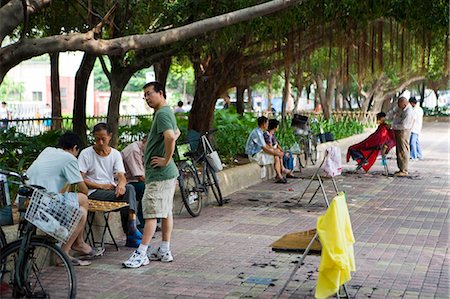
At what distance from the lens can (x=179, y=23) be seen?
1226 cm

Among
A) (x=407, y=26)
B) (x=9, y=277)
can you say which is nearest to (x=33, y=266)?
(x=9, y=277)

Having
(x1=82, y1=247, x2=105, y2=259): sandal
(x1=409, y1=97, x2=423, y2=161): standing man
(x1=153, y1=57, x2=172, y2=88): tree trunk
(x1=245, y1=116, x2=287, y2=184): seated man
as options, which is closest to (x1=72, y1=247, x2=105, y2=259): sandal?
(x1=82, y1=247, x2=105, y2=259): sandal

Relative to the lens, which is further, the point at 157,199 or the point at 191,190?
the point at 191,190

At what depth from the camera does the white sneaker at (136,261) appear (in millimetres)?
7211

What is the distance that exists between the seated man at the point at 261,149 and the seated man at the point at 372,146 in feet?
8.15

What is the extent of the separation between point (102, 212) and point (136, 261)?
869mm

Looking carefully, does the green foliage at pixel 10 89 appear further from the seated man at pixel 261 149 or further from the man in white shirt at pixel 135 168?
the man in white shirt at pixel 135 168

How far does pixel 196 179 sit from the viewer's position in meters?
10.6

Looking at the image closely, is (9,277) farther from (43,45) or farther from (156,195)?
(43,45)

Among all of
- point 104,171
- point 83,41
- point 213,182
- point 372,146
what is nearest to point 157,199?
point 104,171

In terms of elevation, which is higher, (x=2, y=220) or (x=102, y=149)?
(x=102, y=149)

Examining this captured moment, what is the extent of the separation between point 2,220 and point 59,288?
88 centimetres

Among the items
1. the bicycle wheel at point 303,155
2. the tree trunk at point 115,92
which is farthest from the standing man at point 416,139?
the tree trunk at point 115,92

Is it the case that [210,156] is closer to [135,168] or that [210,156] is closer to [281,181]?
[135,168]
